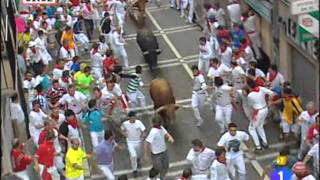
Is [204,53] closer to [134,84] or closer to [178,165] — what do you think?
[134,84]

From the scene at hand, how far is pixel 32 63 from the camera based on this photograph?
23688 millimetres

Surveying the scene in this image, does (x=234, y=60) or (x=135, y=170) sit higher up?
(x=234, y=60)

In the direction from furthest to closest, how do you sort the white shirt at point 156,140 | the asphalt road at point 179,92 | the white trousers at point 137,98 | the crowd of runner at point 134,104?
the white trousers at point 137,98, the asphalt road at point 179,92, the white shirt at point 156,140, the crowd of runner at point 134,104

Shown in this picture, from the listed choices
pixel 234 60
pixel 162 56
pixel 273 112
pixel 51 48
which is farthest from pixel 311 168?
pixel 51 48

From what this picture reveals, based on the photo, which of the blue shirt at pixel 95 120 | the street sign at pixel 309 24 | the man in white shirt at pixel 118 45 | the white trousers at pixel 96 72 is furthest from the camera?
the man in white shirt at pixel 118 45

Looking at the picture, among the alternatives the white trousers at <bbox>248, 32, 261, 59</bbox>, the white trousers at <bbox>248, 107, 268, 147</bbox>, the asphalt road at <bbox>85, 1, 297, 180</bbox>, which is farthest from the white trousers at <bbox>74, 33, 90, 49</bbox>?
the white trousers at <bbox>248, 107, 268, 147</bbox>

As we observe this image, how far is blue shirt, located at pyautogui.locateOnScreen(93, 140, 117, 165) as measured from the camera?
16.4 metres

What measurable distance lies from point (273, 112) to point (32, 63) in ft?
24.9

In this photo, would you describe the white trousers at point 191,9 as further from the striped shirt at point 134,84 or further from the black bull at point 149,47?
the striped shirt at point 134,84

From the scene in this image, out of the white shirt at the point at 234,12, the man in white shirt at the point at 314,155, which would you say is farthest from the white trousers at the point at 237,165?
the white shirt at the point at 234,12

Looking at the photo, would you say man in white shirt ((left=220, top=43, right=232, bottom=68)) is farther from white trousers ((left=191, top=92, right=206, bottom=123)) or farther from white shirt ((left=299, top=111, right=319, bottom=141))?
white shirt ((left=299, top=111, right=319, bottom=141))

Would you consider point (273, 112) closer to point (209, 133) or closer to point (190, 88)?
point (209, 133)

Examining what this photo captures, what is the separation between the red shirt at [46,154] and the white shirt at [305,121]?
513cm

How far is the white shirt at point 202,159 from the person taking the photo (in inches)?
628
